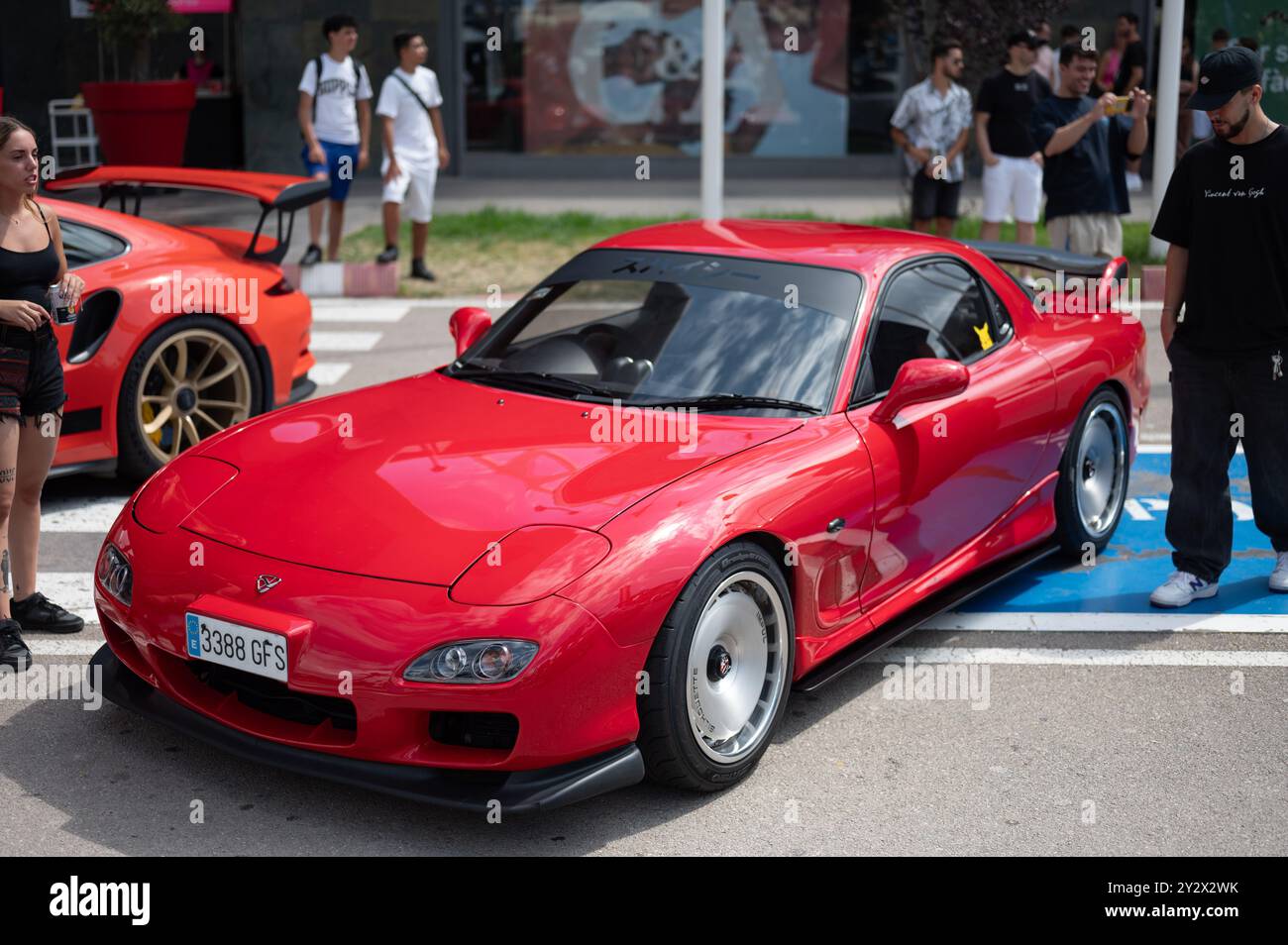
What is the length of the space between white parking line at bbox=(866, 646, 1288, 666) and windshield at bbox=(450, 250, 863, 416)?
3.40 ft

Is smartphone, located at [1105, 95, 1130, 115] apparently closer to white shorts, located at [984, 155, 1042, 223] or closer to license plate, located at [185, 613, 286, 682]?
white shorts, located at [984, 155, 1042, 223]

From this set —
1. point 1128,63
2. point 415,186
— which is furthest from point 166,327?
point 1128,63

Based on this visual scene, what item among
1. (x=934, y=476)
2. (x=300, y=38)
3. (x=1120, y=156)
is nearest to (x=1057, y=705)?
(x=934, y=476)

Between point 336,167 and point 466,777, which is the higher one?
point 336,167

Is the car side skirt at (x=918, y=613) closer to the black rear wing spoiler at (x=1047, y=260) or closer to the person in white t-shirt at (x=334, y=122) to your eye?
the black rear wing spoiler at (x=1047, y=260)

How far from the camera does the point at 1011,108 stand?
38.3ft

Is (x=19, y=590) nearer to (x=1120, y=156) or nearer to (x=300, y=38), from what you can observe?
(x=1120, y=156)

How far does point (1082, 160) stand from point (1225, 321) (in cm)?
471

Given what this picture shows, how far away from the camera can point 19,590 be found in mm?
5582

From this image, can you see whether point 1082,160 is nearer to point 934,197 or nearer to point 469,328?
point 934,197

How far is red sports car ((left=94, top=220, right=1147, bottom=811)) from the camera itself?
3957mm

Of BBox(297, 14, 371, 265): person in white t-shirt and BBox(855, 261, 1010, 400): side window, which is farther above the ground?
BBox(297, 14, 371, 265): person in white t-shirt

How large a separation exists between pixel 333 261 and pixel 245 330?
219 inches

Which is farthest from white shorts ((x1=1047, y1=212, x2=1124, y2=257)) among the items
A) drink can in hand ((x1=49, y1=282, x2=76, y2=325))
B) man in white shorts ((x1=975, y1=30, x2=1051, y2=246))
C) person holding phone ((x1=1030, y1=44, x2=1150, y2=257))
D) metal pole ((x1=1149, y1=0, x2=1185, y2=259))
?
drink can in hand ((x1=49, y1=282, x2=76, y2=325))
